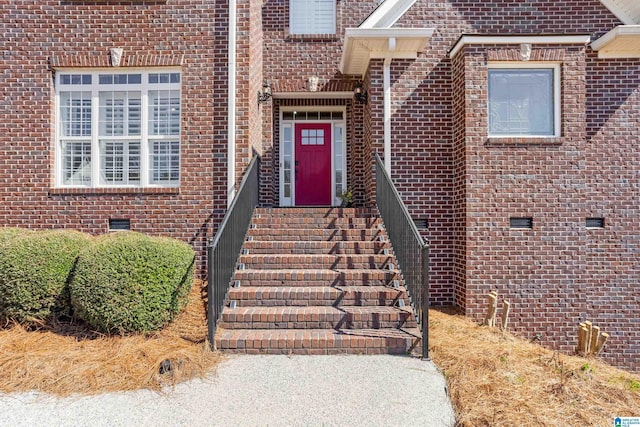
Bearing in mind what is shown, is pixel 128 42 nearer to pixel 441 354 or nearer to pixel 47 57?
pixel 47 57

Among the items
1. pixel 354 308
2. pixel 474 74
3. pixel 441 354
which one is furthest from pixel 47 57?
pixel 441 354

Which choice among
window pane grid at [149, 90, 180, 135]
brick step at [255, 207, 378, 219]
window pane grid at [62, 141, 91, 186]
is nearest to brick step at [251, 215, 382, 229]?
brick step at [255, 207, 378, 219]

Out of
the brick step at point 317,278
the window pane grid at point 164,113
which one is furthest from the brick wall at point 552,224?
the window pane grid at point 164,113

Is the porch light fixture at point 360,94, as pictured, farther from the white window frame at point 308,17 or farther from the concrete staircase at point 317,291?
the concrete staircase at point 317,291

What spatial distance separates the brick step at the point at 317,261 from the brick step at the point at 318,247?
262 millimetres

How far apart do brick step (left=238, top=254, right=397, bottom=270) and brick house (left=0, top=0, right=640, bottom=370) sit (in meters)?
1.41

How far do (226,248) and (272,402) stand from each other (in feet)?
6.88

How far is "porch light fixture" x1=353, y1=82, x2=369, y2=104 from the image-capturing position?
8098 mm

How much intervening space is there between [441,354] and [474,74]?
14.5 ft

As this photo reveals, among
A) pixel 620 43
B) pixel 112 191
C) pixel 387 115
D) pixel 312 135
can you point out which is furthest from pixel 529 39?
pixel 112 191

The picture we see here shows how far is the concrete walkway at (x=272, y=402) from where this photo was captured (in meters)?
3.17

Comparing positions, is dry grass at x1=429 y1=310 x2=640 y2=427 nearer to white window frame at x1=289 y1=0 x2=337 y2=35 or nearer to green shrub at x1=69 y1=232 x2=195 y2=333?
green shrub at x1=69 y1=232 x2=195 y2=333

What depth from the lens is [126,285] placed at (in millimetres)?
4598

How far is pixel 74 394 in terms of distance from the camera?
3.57m
